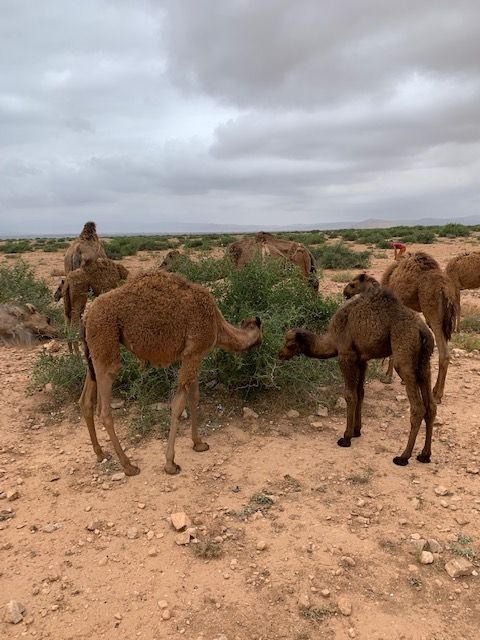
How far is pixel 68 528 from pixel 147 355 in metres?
1.62

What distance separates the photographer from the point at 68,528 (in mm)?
3975

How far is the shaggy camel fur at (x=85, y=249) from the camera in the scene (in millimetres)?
9125

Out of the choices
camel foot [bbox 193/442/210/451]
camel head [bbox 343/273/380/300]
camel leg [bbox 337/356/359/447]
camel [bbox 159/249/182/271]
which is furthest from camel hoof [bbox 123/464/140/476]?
camel [bbox 159/249/182/271]

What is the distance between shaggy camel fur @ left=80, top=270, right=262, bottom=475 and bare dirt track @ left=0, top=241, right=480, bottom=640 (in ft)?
1.97

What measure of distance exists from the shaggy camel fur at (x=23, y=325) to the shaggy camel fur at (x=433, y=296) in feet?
20.4

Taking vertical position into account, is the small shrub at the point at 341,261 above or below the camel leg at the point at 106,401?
above

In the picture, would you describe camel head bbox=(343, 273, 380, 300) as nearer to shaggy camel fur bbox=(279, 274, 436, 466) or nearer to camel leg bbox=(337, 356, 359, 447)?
shaggy camel fur bbox=(279, 274, 436, 466)

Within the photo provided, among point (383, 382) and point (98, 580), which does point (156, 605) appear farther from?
point (383, 382)

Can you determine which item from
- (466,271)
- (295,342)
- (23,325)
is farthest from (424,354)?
(23,325)

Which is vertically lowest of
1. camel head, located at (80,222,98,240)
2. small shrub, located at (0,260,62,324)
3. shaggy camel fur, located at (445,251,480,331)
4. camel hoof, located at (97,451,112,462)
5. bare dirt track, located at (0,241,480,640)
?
bare dirt track, located at (0,241,480,640)

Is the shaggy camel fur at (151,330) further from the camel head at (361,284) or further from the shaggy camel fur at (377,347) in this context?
the camel head at (361,284)

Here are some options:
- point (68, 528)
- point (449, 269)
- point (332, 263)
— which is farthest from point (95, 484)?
point (332, 263)

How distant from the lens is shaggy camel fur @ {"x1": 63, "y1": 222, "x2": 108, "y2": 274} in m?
9.12

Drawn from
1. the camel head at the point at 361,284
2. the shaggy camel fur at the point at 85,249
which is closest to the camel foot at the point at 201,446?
the camel head at the point at 361,284
